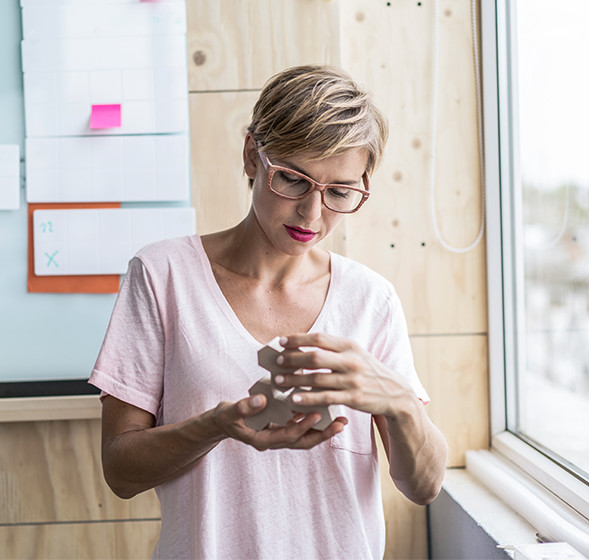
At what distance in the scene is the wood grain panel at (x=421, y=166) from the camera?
6.28 feet

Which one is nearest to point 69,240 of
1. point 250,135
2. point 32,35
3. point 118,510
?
point 32,35

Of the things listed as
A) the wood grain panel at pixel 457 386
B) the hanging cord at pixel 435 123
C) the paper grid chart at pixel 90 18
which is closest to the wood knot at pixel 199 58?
the paper grid chart at pixel 90 18

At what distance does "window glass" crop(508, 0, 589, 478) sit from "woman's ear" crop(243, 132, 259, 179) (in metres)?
0.80

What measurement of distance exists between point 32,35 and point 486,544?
1.83 meters

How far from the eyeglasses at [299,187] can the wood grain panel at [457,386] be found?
1.00 m

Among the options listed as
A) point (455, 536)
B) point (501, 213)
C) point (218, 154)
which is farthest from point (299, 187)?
point (455, 536)

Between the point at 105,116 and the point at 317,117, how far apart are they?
3.31ft

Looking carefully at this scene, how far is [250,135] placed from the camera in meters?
1.12

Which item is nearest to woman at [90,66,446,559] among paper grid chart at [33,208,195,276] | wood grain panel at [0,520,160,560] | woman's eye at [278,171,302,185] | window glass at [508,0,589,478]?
woman's eye at [278,171,302,185]

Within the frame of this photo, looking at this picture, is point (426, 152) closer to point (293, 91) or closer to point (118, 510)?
point (293, 91)

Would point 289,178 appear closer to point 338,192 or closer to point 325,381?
point 338,192

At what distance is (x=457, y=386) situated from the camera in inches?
77.8

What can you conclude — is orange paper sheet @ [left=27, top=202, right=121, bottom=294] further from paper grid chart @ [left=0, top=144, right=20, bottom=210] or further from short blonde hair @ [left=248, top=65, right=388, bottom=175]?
short blonde hair @ [left=248, top=65, right=388, bottom=175]

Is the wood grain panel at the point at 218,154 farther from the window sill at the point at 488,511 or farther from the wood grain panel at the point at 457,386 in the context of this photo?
the window sill at the point at 488,511
